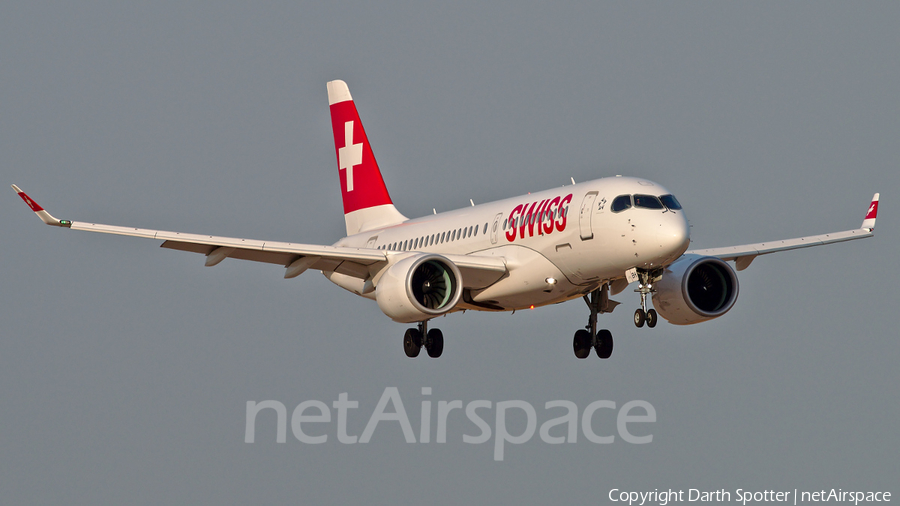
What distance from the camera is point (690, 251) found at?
4069cm

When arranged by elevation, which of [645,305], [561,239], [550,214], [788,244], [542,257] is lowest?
[645,305]

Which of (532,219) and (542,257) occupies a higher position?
(532,219)

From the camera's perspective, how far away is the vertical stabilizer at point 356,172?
47.5m

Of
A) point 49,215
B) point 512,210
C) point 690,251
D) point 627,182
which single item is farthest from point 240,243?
point 690,251

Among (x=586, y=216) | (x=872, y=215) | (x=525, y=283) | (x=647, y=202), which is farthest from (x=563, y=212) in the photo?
(x=872, y=215)

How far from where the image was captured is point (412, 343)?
4131cm

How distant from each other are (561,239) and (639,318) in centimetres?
325

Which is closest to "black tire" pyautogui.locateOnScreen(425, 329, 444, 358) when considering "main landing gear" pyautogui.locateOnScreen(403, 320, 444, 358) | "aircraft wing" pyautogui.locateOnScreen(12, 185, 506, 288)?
"main landing gear" pyautogui.locateOnScreen(403, 320, 444, 358)

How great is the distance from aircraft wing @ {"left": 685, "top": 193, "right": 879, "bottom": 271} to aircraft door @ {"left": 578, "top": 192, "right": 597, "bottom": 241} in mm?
6338

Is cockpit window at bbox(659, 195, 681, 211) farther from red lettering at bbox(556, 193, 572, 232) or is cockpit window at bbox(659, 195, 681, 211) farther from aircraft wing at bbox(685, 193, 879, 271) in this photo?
aircraft wing at bbox(685, 193, 879, 271)

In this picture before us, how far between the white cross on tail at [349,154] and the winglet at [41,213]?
16216mm

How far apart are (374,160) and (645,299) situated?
1706 centimetres

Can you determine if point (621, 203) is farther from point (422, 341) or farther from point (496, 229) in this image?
point (422, 341)

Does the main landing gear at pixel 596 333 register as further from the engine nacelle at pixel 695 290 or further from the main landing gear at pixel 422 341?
the main landing gear at pixel 422 341
